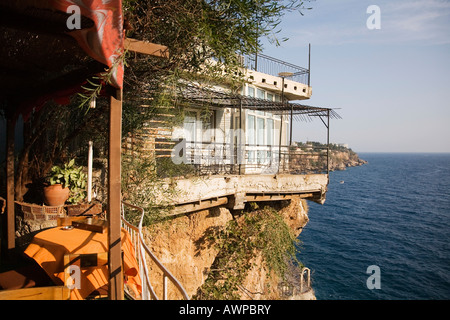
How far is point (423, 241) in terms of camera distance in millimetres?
32000

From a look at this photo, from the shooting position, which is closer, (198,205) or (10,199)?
(10,199)

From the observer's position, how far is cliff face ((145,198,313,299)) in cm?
752

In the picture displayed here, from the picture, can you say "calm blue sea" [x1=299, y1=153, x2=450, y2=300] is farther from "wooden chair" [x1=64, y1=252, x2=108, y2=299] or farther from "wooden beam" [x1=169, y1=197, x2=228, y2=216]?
"wooden chair" [x1=64, y1=252, x2=108, y2=299]

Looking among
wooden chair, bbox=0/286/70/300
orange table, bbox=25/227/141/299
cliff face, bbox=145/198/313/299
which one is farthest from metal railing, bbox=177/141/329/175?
wooden chair, bbox=0/286/70/300

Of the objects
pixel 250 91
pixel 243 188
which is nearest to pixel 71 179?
pixel 243 188

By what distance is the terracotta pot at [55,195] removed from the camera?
491cm

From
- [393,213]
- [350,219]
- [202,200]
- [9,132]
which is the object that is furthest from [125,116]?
[393,213]

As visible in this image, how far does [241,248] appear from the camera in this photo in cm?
981

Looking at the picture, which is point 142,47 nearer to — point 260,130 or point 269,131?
point 260,130

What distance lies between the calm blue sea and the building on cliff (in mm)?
4417

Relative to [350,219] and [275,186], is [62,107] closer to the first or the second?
[275,186]

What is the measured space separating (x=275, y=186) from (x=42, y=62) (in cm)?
785

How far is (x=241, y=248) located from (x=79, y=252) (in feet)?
23.9

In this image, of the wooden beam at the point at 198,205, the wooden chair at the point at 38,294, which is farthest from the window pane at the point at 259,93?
the wooden chair at the point at 38,294
